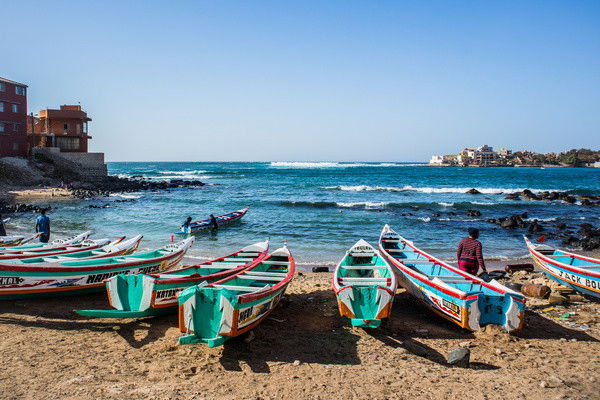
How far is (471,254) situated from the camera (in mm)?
9734

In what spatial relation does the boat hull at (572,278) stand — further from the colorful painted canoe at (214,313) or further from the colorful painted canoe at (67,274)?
the colorful painted canoe at (67,274)

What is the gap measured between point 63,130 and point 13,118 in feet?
24.2

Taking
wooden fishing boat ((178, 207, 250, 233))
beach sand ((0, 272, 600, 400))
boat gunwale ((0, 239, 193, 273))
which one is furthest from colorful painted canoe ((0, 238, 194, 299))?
wooden fishing boat ((178, 207, 250, 233))

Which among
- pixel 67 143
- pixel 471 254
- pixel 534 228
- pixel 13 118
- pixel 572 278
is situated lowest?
pixel 534 228

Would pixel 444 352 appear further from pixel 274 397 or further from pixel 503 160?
pixel 503 160

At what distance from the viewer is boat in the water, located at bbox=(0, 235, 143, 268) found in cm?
918

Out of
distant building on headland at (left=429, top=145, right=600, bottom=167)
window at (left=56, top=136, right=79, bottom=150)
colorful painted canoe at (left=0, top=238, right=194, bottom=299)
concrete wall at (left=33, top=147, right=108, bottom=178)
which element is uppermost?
distant building on headland at (left=429, top=145, right=600, bottom=167)

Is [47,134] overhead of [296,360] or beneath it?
overhead

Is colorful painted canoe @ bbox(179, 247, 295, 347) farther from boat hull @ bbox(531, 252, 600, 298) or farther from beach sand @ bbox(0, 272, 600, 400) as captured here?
boat hull @ bbox(531, 252, 600, 298)

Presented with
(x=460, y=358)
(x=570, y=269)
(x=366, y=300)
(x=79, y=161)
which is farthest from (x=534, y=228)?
(x=79, y=161)

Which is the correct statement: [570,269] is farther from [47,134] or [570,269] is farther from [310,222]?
[47,134]

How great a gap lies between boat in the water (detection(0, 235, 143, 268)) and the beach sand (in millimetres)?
1030

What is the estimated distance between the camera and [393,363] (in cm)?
684

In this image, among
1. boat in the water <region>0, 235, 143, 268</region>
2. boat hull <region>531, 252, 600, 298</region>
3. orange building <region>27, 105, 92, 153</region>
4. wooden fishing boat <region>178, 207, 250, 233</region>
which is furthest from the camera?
orange building <region>27, 105, 92, 153</region>
